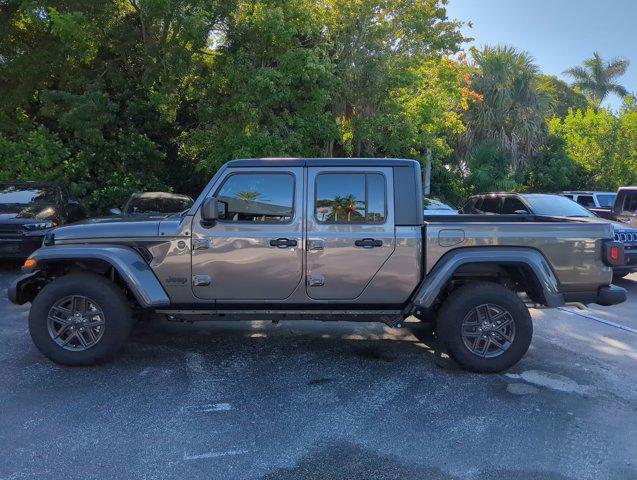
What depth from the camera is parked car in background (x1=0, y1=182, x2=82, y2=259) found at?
8.75 meters

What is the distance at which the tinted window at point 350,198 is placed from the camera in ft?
15.5

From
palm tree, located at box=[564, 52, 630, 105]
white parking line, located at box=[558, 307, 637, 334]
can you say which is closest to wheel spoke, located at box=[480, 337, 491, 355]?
white parking line, located at box=[558, 307, 637, 334]

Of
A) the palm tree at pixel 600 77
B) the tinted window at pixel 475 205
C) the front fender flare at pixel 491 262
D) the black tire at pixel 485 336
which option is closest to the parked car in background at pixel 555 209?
the tinted window at pixel 475 205

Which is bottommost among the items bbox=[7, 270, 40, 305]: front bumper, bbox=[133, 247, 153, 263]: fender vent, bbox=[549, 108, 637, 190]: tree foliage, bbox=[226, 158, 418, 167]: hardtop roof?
bbox=[7, 270, 40, 305]: front bumper

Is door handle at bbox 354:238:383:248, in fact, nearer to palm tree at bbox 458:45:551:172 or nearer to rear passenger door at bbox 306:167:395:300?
rear passenger door at bbox 306:167:395:300

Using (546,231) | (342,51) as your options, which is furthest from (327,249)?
(342,51)

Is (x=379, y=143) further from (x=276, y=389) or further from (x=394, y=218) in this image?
(x=276, y=389)

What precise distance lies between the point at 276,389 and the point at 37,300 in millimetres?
2370

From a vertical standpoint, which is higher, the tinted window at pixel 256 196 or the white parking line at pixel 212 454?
the tinted window at pixel 256 196

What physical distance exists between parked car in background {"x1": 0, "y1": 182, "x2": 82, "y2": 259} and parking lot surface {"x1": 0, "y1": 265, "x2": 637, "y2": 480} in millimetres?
3693

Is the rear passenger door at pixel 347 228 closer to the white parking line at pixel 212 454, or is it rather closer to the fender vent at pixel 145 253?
the fender vent at pixel 145 253

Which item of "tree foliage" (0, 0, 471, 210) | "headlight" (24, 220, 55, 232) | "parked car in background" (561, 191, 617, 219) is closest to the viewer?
"headlight" (24, 220, 55, 232)

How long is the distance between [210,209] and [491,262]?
8.53 feet

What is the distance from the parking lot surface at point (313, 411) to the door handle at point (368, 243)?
3.96 feet
